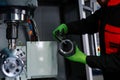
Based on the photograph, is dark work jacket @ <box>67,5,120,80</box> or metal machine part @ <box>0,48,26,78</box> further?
metal machine part @ <box>0,48,26,78</box>

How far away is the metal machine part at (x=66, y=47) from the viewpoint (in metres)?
1.29

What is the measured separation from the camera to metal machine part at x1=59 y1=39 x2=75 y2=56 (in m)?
1.29

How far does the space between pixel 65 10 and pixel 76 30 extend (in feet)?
0.90

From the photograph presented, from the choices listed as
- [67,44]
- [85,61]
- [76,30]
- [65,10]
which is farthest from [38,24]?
[85,61]

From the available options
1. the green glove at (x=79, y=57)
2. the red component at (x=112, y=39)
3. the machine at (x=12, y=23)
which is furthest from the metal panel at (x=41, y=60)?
the red component at (x=112, y=39)

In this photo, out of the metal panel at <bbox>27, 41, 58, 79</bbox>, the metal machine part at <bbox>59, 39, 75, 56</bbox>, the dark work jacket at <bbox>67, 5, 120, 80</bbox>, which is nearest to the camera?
the dark work jacket at <bbox>67, 5, 120, 80</bbox>

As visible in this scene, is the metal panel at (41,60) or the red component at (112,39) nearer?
the red component at (112,39)

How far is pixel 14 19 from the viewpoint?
4.36ft

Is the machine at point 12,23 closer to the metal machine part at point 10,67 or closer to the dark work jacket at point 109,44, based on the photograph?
the metal machine part at point 10,67

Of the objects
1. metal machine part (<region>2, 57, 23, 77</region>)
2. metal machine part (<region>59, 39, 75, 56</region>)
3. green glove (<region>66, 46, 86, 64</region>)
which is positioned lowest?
metal machine part (<region>2, 57, 23, 77</region>)

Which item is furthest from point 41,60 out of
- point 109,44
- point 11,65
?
point 109,44

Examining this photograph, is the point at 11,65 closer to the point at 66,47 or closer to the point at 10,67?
the point at 10,67

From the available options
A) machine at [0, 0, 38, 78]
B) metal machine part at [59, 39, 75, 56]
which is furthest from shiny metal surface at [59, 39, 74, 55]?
machine at [0, 0, 38, 78]

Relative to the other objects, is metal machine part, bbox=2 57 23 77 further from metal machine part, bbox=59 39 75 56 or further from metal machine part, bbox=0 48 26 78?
metal machine part, bbox=59 39 75 56
